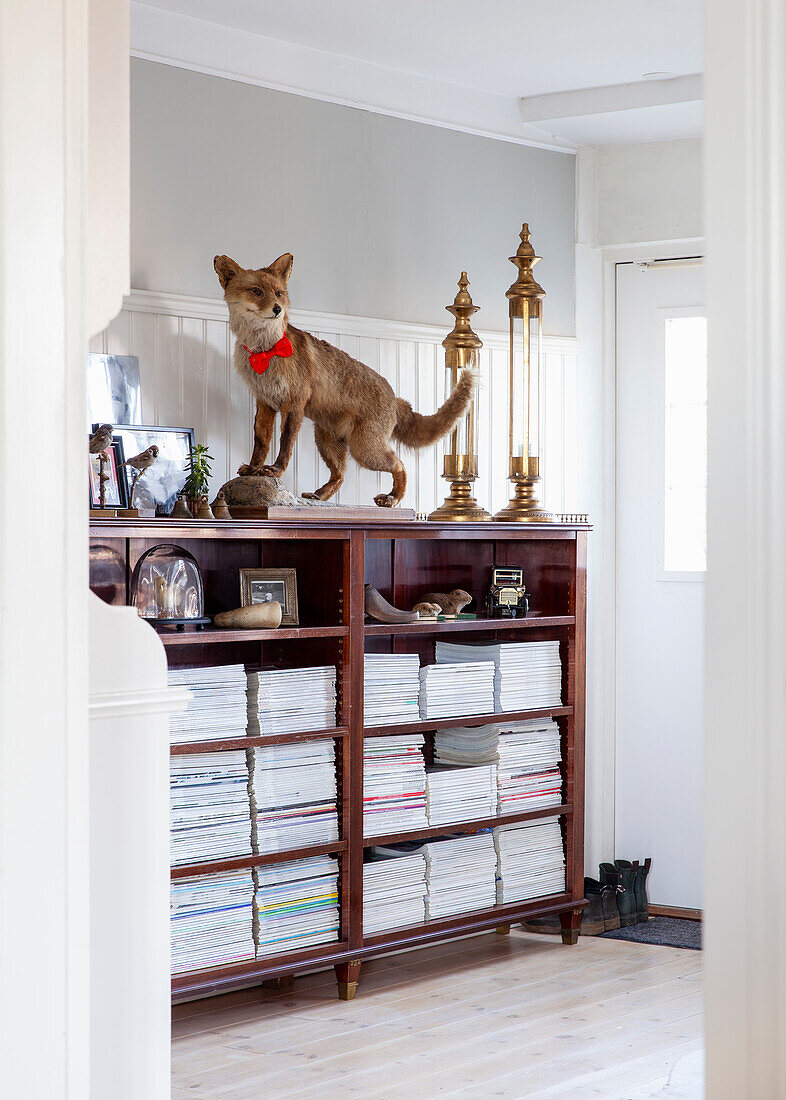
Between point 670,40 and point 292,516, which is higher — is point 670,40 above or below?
above

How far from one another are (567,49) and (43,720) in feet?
10.1

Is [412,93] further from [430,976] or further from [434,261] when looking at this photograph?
[430,976]

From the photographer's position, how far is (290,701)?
3422 mm

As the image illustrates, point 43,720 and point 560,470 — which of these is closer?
point 43,720

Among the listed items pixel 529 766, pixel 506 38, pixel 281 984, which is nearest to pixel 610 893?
pixel 529 766

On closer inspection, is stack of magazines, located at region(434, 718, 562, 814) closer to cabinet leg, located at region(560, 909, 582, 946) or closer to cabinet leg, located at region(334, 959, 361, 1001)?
cabinet leg, located at region(560, 909, 582, 946)

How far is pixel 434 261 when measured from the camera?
429 cm

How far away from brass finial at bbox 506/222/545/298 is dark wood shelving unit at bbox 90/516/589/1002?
778mm

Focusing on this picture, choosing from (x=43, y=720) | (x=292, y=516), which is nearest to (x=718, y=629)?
(x=43, y=720)

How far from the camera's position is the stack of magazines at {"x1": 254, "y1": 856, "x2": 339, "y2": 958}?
337cm

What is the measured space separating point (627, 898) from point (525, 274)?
2163 millimetres

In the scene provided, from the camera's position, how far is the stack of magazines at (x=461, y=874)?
379cm

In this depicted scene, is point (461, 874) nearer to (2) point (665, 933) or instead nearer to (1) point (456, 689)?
(1) point (456, 689)

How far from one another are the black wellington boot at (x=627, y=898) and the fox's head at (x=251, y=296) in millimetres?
2255
